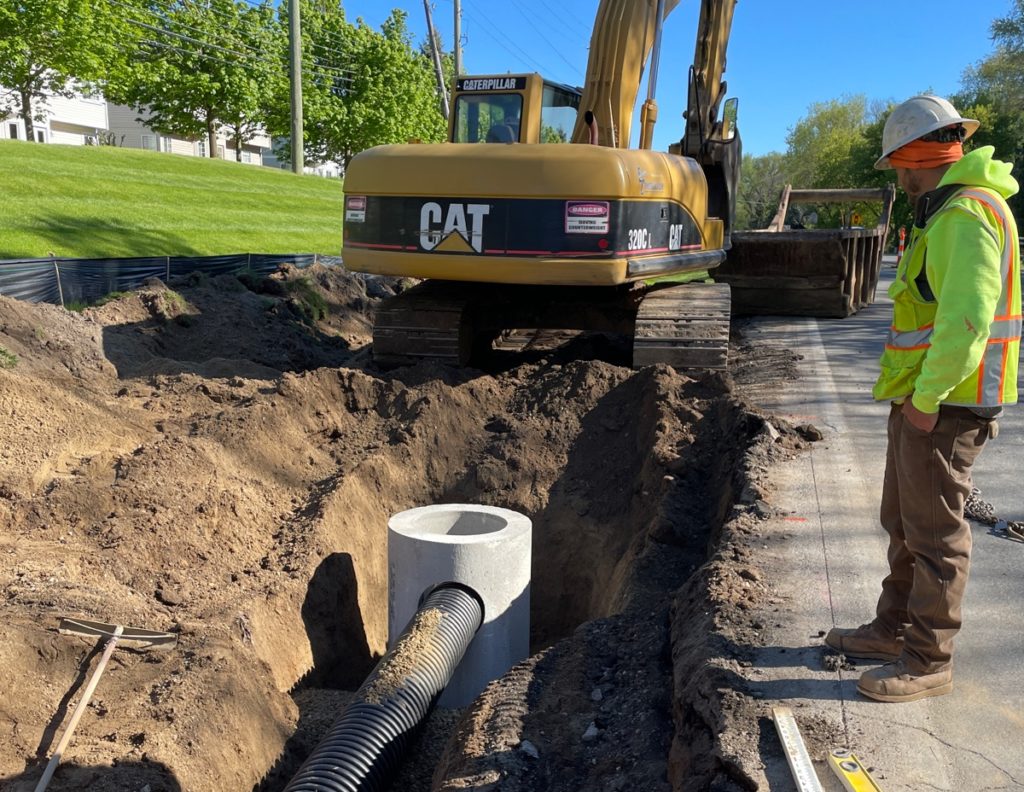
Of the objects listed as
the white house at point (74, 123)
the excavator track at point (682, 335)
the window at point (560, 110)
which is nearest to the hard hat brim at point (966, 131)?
the excavator track at point (682, 335)

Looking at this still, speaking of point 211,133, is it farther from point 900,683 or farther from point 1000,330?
point 900,683

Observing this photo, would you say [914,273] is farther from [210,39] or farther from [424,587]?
[210,39]

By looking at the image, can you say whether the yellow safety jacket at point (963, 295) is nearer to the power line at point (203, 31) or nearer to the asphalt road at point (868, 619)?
the asphalt road at point (868, 619)

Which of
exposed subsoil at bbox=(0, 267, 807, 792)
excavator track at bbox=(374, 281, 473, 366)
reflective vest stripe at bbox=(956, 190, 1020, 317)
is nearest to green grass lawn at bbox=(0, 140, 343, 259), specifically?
exposed subsoil at bbox=(0, 267, 807, 792)

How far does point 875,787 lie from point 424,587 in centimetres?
326

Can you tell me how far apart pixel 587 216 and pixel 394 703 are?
14.1ft

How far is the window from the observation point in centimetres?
857

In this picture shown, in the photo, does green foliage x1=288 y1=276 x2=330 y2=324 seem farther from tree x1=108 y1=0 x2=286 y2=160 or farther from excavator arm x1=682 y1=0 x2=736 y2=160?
tree x1=108 y1=0 x2=286 y2=160

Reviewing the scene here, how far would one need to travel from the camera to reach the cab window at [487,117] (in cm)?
839

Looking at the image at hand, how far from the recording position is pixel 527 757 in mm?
3514

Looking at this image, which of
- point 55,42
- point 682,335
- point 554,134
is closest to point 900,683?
point 682,335

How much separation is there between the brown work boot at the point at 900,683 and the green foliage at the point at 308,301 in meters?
9.88

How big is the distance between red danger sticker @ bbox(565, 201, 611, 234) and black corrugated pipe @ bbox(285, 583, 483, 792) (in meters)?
3.23

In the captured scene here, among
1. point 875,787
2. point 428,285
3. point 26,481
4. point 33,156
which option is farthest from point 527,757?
point 33,156
